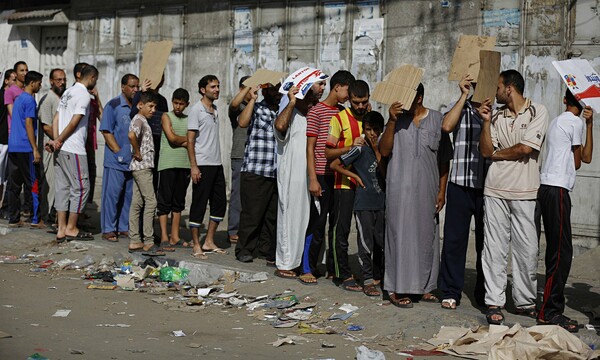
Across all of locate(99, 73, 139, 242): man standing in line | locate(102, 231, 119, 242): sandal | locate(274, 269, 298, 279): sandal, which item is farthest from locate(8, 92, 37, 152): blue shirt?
locate(274, 269, 298, 279): sandal

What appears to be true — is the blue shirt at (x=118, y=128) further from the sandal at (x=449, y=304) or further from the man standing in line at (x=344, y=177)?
the sandal at (x=449, y=304)

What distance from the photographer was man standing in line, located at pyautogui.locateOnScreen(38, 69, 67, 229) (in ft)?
39.7

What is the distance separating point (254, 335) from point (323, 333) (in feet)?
1.73

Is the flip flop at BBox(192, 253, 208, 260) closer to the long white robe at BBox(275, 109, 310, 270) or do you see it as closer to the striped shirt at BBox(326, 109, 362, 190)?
the long white robe at BBox(275, 109, 310, 270)

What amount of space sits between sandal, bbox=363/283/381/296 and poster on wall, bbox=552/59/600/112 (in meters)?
2.39

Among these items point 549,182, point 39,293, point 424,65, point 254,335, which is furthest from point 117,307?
point 424,65

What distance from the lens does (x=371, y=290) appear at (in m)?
8.67

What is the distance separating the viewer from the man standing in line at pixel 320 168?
30.1 ft

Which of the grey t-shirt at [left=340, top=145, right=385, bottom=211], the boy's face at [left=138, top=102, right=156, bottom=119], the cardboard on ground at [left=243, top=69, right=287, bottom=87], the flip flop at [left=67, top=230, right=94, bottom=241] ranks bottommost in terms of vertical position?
the flip flop at [left=67, top=230, right=94, bottom=241]

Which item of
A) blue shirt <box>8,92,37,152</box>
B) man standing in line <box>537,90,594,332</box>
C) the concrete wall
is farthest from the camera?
blue shirt <box>8,92,37,152</box>

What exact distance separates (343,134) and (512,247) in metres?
1.92

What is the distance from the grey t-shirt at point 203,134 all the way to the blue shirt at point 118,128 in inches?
37.9

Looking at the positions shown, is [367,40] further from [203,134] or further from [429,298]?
[429,298]

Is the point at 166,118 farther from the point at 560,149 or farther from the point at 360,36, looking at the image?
the point at 560,149
